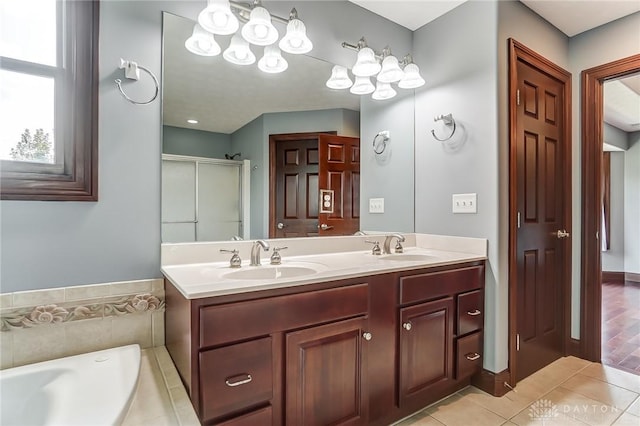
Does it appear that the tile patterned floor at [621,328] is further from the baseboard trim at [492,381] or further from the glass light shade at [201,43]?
the glass light shade at [201,43]

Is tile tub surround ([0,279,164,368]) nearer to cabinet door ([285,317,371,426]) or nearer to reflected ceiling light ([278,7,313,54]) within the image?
cabinet door ([285,317,371,426])

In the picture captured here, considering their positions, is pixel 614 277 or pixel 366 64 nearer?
pixel 366 64

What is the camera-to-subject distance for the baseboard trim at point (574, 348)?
240 centimetres

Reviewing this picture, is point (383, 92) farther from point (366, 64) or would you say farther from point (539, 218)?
point (539, 218)

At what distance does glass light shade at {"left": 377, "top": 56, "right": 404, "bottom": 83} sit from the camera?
210 cm

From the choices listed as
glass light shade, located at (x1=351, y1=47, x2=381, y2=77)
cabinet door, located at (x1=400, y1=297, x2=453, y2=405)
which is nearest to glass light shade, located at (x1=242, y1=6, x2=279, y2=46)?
glass light shade, located at (x1=351, y1=47, x2=381, y2=77)

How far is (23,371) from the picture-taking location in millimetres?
1076

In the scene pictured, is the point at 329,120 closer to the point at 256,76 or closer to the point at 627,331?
the point at 256,76

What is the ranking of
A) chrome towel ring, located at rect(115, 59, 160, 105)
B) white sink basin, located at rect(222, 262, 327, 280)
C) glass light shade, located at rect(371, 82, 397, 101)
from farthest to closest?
glass light shade, located at rect(371, 82, 397, 101) → white sink basin, located at rect(222, 262, 327, 280) → chrome towel ring, located at rect(115, 59, 160, 105)

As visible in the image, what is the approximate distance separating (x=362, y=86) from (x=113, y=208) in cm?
165

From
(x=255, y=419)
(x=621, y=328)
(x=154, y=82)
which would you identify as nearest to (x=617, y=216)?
(x=621, y=328)

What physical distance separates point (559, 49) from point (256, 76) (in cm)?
227

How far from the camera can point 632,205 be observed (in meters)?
5.04

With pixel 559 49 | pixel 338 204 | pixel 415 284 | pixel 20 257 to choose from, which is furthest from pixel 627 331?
pixel 20 257
